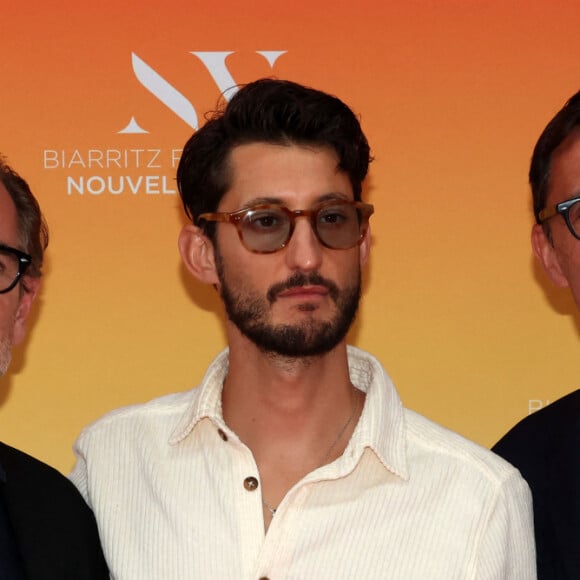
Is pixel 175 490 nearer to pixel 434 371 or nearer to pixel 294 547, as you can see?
pixel 294 547

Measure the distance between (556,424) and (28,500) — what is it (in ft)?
4.28

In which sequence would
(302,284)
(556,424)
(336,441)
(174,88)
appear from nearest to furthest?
(302,284) < (336,441) < (556,424) < (174,88)

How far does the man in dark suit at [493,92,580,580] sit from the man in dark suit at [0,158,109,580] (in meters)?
1.06

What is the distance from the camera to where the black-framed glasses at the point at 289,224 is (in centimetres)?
254

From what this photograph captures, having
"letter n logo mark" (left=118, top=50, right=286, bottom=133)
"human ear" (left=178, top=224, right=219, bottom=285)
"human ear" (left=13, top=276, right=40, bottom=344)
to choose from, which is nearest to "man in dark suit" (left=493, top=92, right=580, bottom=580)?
"human ear" (left=178, top=224, right=219, bottom=285)

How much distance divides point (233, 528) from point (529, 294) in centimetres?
138

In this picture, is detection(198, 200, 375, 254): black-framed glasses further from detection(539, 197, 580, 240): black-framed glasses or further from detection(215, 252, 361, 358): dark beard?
detection(539, 197, 580, 240): black-framed glasses

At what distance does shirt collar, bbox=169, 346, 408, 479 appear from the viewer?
8.11ft

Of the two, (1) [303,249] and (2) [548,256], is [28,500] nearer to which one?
(1) [303,249]

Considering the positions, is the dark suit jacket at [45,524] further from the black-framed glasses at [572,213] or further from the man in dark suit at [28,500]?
the black-framed glasses at [572,213]

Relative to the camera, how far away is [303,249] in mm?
2514

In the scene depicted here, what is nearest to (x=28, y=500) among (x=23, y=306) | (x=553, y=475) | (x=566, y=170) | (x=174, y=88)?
(x=23, y=306)

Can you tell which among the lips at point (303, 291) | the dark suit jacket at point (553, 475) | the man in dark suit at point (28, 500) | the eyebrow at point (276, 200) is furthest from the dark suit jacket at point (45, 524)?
the dark suit jacket at point (553, 475)

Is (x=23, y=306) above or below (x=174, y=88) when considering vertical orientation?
below
